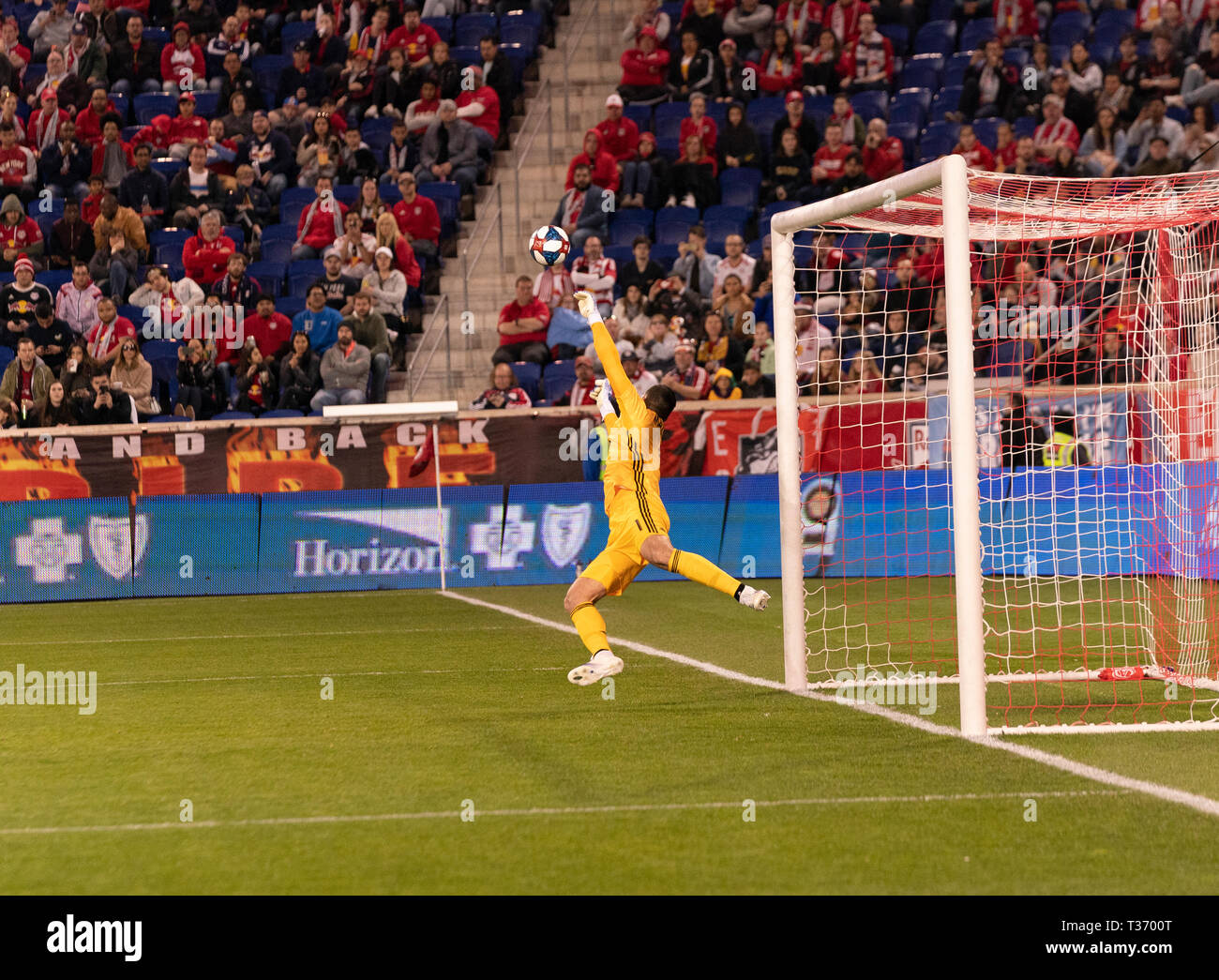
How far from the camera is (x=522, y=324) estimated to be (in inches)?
784

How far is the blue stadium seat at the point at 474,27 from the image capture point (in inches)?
968

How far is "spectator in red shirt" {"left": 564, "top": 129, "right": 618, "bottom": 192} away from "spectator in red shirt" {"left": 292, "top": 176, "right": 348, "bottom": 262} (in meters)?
3.34

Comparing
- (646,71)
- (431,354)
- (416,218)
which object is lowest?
(431,354)

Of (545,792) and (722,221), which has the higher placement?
(722,221)

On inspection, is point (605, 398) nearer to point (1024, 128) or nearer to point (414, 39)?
point (1024, 128)

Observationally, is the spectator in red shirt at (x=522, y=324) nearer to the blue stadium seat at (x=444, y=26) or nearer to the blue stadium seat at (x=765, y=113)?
the blue stadium seat at (x=765, y=113)

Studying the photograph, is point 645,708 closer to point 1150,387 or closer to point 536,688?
point 536,688

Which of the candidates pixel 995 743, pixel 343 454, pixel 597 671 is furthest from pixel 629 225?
pixel 995 743

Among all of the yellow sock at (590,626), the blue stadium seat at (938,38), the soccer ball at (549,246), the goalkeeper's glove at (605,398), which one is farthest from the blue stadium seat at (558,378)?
the yellow sock at (590,626)

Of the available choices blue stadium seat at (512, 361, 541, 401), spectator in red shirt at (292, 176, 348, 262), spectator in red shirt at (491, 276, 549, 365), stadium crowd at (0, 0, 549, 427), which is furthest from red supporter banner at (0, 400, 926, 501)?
spectator in red shirt at (292, 176, 348, 262)

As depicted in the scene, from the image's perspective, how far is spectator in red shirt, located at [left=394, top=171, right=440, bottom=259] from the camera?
21672 millimetres

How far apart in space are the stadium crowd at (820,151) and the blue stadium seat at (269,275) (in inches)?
144

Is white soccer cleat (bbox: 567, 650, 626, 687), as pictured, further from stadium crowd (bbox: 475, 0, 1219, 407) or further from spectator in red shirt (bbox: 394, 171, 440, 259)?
spectator in red shirt (bbox: 394, 171, 440, 259)

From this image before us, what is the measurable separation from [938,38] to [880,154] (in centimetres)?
337
